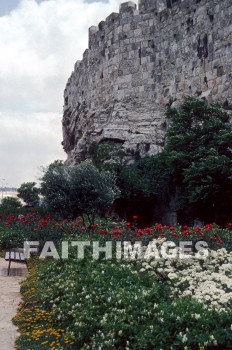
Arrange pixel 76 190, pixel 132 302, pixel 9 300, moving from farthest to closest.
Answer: pixel 76 190 < pixel 9 300 < pixel 132 302

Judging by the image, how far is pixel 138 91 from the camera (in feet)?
79.9

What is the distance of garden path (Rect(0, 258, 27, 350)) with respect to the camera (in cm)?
712

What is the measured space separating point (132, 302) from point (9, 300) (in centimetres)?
360

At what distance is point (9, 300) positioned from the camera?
945 cm

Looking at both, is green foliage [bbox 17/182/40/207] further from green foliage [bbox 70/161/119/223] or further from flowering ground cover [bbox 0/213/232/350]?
flowering ground cover [bbox 0/213/232/350]

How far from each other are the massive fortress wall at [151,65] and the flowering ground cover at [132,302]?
1107 cm

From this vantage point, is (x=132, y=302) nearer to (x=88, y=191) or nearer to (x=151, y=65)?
(x=88, y=191)

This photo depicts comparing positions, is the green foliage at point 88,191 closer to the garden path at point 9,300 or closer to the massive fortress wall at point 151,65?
the garden path at point 9,300

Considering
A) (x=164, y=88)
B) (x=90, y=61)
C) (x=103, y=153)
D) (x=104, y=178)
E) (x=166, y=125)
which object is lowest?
(x=104, y=178)

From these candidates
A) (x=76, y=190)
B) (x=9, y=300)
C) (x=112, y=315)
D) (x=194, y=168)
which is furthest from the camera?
(x=194, y=168)

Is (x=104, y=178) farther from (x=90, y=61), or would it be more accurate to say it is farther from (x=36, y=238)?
(x=90, y=61)

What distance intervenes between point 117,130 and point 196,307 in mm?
18286

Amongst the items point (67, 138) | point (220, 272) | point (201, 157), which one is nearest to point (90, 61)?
point (67, 138)

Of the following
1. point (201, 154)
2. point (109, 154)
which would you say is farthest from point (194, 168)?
point (109, 154)
